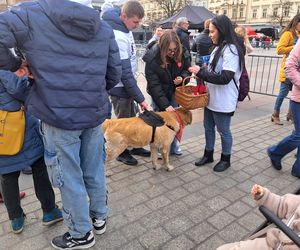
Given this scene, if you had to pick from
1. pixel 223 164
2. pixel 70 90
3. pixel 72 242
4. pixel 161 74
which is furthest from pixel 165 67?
pixel 72 242

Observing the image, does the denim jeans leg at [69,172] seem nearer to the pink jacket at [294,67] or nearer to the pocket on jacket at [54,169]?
the pocket on jacket at [54,169]

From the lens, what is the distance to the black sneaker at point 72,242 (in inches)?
103

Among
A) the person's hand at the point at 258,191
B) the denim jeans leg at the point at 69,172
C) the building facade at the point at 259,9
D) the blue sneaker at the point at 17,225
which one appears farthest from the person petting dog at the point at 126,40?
the building facade at the point at 259,9

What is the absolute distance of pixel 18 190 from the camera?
273cm

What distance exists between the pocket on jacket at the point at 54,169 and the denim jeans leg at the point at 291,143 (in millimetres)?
2990

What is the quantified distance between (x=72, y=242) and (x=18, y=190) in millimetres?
701

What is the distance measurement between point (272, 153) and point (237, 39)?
169cm

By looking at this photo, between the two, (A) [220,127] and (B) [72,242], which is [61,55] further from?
(A) [220,127]

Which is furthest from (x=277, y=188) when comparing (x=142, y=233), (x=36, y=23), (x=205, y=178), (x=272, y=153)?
(x=36, y=23)

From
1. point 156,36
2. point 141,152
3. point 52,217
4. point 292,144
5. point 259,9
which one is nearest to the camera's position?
point 52,217

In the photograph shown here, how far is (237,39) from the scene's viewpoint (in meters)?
3.60

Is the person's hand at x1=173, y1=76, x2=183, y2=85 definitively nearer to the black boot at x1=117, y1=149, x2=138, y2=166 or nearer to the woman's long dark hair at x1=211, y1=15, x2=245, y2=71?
the woman's long dark hair at x1=211, y1=15, x2=245, y2=71

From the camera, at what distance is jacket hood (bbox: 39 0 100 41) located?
6.39 feet

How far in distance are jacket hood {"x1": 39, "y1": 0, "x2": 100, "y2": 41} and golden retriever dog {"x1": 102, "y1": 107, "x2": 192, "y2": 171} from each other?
1760mm
